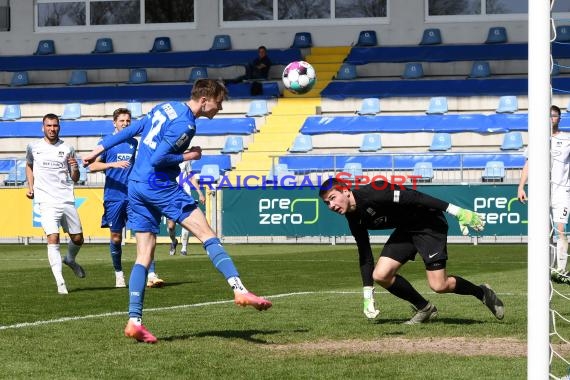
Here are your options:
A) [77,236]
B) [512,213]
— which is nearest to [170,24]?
[512,213]

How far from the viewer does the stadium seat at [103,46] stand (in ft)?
119

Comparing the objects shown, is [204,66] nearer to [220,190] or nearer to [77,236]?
[220,190]

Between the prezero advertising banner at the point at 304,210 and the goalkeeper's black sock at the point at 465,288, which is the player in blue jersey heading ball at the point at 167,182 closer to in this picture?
the goalkeeper's black sock at the point at 465,288

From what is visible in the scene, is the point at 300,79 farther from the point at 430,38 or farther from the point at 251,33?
the point at 251,33

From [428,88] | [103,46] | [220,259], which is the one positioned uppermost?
[103,46]

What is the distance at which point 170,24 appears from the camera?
36719mm

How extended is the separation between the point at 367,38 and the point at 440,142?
6.33 m

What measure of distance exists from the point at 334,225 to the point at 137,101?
30.0ft

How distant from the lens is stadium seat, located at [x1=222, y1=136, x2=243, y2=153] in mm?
30609

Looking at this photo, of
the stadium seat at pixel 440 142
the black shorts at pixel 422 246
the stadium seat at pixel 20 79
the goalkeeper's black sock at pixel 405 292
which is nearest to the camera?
the black shorts at pixel 422 246

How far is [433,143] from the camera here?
29125mm

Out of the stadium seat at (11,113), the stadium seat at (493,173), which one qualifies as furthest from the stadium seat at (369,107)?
the stadium seat at (11,113)

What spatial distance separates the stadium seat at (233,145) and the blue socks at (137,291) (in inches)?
836

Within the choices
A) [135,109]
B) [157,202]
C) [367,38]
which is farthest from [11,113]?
[157,202]
